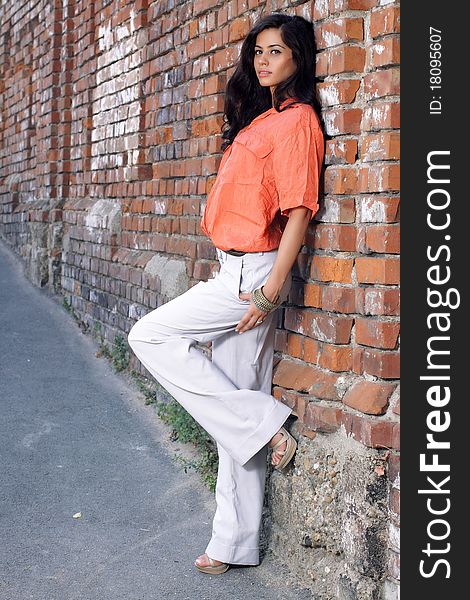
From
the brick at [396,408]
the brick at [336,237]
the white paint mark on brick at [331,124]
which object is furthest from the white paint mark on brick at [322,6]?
the brick at [396,408]

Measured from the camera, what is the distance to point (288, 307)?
370 centimetres

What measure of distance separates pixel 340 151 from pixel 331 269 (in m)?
0.41

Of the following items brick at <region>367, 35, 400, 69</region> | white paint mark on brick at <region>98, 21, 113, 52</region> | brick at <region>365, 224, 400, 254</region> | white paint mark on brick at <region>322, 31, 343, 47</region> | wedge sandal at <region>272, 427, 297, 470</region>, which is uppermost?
white paint mark on brick at <region>98, 21, 113, 52</region>

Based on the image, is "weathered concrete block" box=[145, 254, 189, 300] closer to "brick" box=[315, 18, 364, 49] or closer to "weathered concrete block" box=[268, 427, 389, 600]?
"weathered concrete block" box=[268, 427, 389, 600]

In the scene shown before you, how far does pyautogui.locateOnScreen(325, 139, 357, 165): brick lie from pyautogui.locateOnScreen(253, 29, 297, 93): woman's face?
304mm

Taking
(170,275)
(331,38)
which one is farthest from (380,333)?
(170,275)

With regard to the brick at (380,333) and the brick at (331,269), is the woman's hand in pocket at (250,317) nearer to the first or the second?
the brick at (331,269)

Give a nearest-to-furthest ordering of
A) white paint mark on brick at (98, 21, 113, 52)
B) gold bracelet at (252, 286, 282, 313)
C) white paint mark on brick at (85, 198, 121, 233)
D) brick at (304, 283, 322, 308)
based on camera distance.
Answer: gold bracelet at (252, 286, 282, 313) → brick at (304, 283, 322, 308) → white paint mark on brick at (85, 198, 121, 233) → white paint mark on brick at (98, 21, 113, 52)

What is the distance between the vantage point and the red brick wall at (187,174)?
3.09 metres

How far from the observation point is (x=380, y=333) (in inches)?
121

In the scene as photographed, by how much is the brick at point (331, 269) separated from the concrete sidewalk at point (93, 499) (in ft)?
3.72

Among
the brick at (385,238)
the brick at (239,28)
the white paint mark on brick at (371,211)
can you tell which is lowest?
the brick at (385,238)

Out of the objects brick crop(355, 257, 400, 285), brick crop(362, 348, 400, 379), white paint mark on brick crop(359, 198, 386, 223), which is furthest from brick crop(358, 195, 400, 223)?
brick crop(362, 348, 400, 379)

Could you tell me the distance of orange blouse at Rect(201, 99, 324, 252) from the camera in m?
3.24
